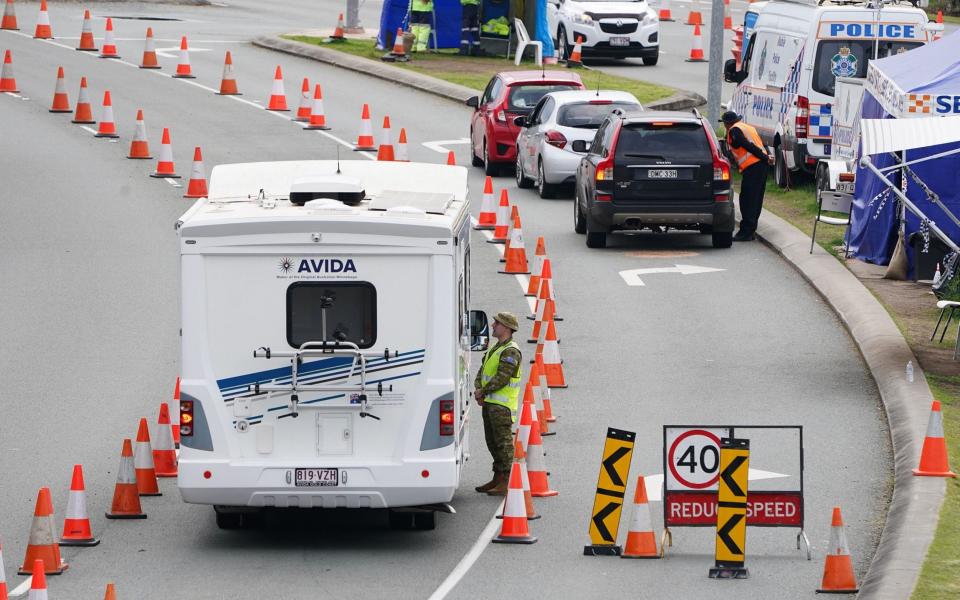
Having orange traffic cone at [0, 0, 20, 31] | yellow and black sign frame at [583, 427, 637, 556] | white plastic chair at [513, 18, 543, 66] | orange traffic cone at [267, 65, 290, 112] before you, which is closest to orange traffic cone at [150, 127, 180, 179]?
orange traffic cone at [267, 65, 290, 112]

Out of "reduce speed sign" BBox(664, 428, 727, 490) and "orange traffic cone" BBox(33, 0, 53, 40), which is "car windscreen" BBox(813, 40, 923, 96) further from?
"orange traffic cone" BBox(33, 0, 53, 40)

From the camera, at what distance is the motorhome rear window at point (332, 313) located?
1257 centimetres

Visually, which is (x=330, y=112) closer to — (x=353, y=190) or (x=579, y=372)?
(x=579, y=372)

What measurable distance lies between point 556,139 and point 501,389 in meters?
13.4

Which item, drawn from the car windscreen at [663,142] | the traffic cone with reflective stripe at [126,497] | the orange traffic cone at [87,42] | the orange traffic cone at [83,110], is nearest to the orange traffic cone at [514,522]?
the traffic cone with reflective stripe at [126,497]

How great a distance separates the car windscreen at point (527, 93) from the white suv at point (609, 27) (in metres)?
12.4

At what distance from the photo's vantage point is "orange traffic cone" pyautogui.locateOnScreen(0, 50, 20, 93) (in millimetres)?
37281

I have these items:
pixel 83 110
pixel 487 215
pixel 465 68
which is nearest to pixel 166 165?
pixel 83 110

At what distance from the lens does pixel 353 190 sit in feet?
42.7

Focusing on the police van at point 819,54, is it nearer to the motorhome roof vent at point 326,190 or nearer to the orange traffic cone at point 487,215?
the orange traffic cone at point 487,215

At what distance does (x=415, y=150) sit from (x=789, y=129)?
6.80m

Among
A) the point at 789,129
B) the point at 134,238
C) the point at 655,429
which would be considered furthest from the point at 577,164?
the point at 655,429

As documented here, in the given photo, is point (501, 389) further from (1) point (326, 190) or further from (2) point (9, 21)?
(2) point (9, 21)

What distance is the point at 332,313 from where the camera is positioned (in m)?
12.6
